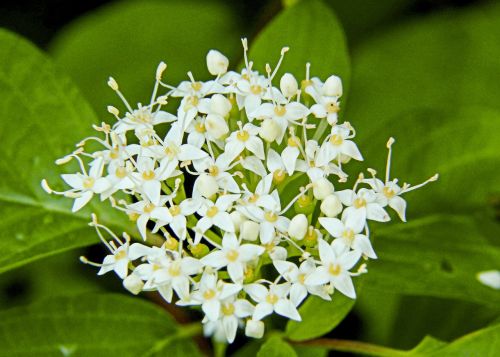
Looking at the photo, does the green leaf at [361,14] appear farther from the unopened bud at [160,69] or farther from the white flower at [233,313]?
the white flower at [233,313]

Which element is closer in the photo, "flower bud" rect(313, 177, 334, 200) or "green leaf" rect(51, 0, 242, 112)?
"flower bud" rect(313, 177, 334, 200)

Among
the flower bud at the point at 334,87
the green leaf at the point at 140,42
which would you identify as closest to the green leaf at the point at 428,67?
the green leaf at the point at 140,42

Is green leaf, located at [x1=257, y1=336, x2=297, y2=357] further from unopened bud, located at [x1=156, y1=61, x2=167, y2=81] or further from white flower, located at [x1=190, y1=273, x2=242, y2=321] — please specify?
unopened bud, located at [x1=156, y1=61, x2=167, y2=81]

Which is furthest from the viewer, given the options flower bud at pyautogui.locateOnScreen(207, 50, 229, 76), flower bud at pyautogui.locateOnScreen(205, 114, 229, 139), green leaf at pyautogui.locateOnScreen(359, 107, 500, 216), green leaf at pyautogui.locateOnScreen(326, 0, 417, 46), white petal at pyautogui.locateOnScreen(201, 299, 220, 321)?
green leaf at pyautogui.locateOnScreen(326, 0, 417, 46)

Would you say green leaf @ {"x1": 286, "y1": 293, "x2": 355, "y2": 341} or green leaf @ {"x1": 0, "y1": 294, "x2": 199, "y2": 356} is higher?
green leaf @ {"x1": 286, "y1": 293, "x2": 355, "y2": 341}

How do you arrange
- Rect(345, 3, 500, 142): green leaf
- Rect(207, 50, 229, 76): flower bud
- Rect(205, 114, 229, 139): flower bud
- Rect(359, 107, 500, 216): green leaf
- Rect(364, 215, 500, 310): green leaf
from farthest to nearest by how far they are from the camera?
1. Rect(345, 3, 500, 142): green leaf
2. Rect(359, 107, 500, 216): green leaf
3. Rect(364, 215, 500, 310): green leaf
4. Rect(207, 50, 229, 76): flower bud
5. Rect(205, 114, 229, 139): flower bud

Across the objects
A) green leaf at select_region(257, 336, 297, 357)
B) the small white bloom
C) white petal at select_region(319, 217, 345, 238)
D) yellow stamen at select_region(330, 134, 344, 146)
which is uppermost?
yellow stamen at select_region(330, 134, 344, 146)

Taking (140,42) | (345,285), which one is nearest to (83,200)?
(345,285)

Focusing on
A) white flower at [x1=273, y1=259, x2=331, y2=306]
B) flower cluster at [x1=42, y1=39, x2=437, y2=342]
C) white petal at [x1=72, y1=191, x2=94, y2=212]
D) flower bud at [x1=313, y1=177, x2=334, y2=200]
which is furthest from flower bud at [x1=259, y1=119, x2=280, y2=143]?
white petal at [x1=72, y1=191, x2=94, y2=212]
